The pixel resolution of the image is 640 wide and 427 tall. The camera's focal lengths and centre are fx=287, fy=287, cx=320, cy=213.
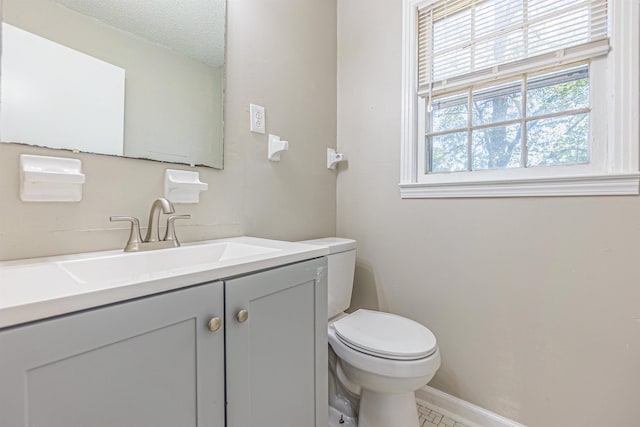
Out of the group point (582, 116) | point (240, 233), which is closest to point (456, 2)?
point (582, 116)

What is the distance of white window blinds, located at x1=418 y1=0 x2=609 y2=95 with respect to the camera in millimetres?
1104

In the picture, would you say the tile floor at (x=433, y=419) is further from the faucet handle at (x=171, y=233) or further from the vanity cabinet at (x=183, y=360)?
the faucet handle at (x=171, y=233)

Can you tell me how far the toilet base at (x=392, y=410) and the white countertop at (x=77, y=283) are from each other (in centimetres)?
72

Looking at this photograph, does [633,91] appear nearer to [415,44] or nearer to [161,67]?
[415,44]

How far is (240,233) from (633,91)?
1.55m

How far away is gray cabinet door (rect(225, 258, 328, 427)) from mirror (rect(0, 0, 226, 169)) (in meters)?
0.61

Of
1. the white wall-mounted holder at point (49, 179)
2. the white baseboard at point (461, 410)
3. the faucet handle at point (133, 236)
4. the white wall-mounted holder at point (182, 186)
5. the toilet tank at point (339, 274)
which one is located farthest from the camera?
the toilet tank at point (339, 274)

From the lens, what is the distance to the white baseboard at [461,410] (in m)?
1.25

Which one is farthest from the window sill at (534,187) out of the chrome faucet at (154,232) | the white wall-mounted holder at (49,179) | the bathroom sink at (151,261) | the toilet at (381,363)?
the white wall-mounted holder at (49,179)

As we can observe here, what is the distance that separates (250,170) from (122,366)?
2.97 feet

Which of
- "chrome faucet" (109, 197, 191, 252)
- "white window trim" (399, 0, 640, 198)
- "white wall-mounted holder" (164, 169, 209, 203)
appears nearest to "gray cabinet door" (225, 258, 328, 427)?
"chrome faucet" (109, 197, 191, 252)

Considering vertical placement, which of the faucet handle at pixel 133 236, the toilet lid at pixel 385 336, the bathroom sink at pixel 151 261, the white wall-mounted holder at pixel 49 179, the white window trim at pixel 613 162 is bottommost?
the toilet lid at pixel 385 336

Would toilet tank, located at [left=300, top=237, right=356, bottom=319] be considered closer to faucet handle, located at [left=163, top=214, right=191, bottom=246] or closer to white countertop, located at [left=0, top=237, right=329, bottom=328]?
white countertop, located at [left=0, top=237, right=329, bottom=328]

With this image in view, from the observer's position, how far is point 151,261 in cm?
86
